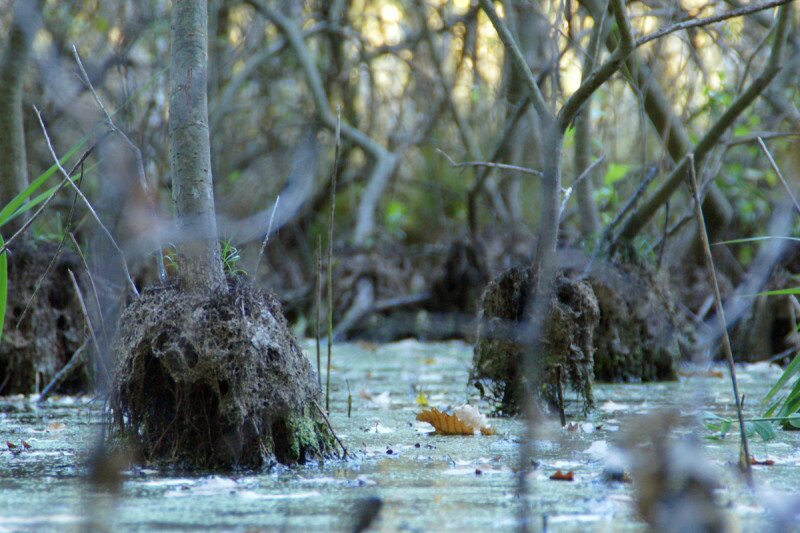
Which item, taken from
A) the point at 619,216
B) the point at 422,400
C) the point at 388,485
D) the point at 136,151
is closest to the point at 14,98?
the point at 136,151

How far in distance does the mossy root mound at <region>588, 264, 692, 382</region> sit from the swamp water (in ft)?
3.51

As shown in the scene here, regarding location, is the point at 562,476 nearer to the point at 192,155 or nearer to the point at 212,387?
the point at 212,387

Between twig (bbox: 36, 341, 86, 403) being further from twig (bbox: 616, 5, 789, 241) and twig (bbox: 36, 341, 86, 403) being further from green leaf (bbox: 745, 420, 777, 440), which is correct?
twig (bbox: 616, 5, 789, 241)

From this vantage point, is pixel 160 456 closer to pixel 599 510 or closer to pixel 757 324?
pixel 599 510

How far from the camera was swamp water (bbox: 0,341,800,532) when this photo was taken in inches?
Result: 68.2

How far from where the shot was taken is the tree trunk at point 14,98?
4.39m

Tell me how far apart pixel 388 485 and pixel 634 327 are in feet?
9.15

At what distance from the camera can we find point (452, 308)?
8.13 meters

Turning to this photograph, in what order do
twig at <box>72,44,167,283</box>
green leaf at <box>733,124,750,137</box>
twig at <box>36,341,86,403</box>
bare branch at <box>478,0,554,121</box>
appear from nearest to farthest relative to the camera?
1. twig at <box>72,44,167,283</box>
2. bare branch at <box>478,0,554,121</box>
3. twig at <box>36,341,86,403</box>
4. green leaf at <box>733,124,750,137</box>

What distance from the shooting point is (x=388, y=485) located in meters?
2.12

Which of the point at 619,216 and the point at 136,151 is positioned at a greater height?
the point at 619,216

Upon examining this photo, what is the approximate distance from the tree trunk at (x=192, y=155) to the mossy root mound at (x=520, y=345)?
121 centimetres

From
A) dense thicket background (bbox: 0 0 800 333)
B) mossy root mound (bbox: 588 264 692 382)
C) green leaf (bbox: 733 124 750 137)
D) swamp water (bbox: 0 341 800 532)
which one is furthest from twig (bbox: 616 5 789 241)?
green leaf (bbox: 733 124 750 137)

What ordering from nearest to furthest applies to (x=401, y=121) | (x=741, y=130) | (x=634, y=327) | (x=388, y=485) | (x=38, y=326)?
(x=388, y=485) → (x=38, y=326) → (x=634, y=327) → (x=741, y=130) → (x=401, y=121)
